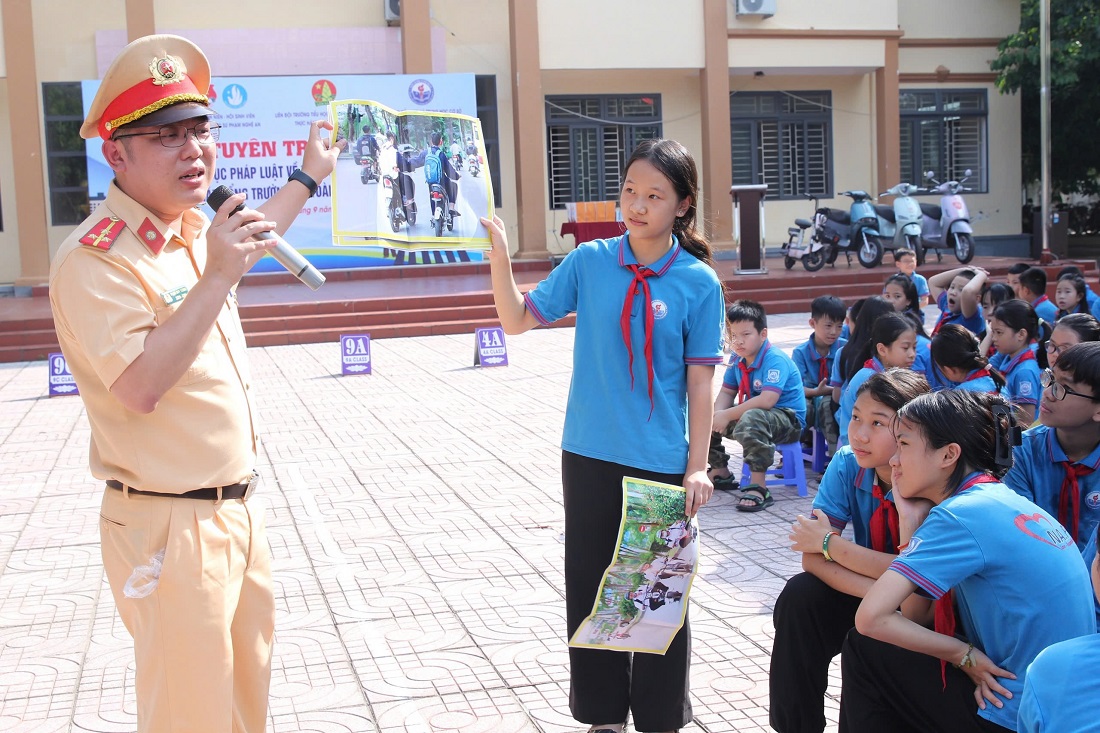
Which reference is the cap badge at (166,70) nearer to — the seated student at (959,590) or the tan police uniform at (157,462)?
the tan police uniform at (157,462)

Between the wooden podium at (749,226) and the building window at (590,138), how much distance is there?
472cm

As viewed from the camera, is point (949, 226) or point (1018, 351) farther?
point (949, 226)

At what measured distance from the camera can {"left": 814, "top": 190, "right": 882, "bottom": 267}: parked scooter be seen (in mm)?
18641

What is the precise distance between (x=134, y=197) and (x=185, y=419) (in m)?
0.51

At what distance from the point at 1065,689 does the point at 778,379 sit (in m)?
4.55

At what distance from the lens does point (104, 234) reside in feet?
7.60

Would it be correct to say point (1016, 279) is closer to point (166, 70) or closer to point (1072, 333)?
point (1072, 333)

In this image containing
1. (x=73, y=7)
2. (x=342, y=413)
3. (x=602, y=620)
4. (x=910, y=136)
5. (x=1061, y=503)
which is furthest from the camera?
(x=910, y=136)

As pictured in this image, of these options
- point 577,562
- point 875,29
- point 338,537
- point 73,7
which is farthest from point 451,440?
point 875,29

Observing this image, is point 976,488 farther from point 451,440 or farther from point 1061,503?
point 451,440

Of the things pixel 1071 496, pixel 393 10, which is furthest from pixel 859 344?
pixel 393 10

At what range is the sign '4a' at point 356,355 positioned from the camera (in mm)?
11656

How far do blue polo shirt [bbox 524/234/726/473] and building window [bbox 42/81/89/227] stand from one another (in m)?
18.8

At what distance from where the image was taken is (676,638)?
10.1ft
